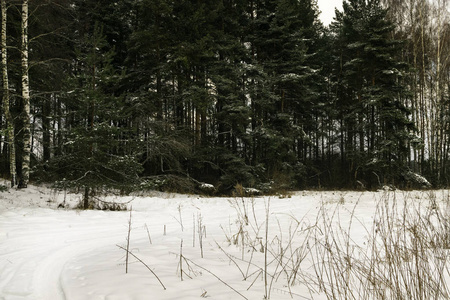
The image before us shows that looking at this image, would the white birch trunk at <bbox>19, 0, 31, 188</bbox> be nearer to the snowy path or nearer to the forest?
the forest

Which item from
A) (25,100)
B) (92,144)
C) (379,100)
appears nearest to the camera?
(92,144)

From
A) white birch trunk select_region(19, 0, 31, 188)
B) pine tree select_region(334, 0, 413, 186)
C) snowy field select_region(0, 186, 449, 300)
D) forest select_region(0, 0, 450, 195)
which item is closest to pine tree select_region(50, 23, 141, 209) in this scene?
snowy field select_region(0, 186, 449, 300)

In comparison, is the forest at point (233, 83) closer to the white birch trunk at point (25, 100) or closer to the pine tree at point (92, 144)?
the white birch trunk at point (25, 100)

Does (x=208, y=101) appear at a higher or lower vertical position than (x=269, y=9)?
lower

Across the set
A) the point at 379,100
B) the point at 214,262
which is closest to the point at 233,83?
the point at 379,100

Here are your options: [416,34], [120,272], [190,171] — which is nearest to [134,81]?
[190,171]

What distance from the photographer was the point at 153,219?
6914 mm

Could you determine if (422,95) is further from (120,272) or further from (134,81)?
(120,272)

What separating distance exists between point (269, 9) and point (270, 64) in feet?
14.4

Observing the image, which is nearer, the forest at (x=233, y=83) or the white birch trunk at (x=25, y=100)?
the white birch trunk at (x=25, y=100)

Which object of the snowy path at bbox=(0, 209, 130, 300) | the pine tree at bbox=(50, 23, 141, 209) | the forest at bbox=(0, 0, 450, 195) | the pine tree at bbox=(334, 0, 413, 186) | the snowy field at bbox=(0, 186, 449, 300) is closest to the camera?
the snowy field at bbox=(0, 186, 449, 300)

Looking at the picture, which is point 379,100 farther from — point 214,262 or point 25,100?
point 25,100

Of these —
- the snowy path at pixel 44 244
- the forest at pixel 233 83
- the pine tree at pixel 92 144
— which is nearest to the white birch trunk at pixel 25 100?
the forest at pixel 233 83

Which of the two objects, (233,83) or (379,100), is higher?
(233,83)
